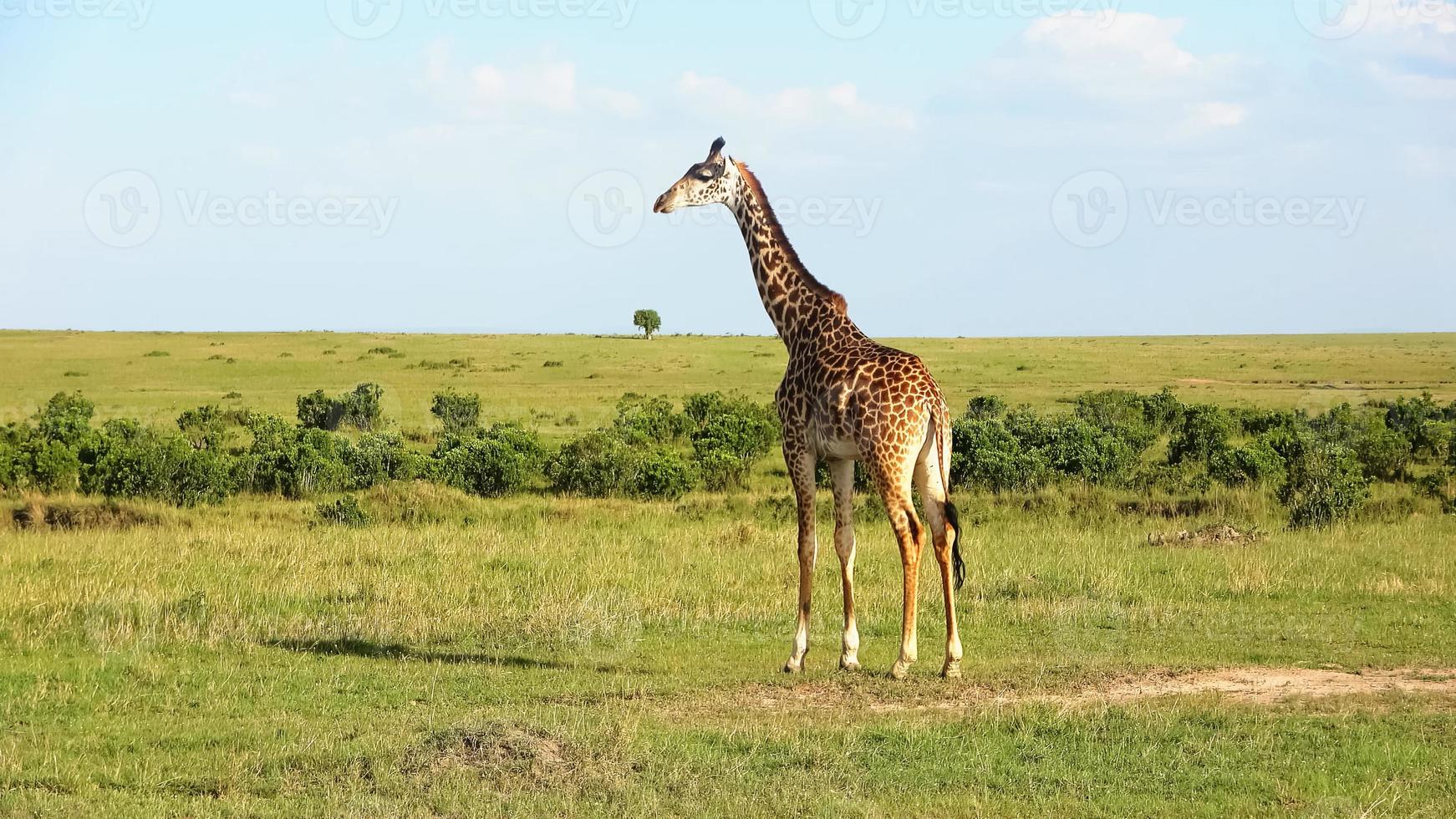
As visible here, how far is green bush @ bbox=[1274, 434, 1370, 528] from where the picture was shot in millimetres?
20328

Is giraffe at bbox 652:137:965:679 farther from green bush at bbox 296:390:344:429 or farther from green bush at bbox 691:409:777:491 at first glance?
green bush at bbox 296:390:344:429

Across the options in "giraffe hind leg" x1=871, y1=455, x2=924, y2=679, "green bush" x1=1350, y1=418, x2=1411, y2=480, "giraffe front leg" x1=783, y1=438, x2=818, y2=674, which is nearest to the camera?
"giraffe hind leg" x1=871, y1=455, x2=924, y2=679

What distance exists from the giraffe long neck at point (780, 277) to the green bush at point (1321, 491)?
10.8 metres

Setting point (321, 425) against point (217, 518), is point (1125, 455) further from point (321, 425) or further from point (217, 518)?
point (321, 425)

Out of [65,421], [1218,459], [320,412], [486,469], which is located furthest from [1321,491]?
[320,412]

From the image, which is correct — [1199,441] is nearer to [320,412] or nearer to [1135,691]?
[1135,691]

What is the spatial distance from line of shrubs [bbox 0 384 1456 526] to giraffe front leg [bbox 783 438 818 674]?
36.7 ft

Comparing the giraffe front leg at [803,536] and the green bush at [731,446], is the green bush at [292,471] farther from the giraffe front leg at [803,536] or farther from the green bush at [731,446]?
the giraffe front leg at [803,536]

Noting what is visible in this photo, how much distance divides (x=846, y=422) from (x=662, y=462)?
13.9m

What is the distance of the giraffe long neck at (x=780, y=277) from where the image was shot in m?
12.1

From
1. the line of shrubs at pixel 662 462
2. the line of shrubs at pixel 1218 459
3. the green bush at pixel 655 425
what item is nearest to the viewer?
the line of shrubs at pixel 1218 459

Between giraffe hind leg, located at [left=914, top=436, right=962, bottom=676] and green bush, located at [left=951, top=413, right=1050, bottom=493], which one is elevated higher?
giraffe hind leg, located at [left=914, top=436, right=962, bottom=676]

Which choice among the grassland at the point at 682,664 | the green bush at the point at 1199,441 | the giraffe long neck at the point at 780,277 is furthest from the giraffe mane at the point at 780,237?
the green bush at the point at 1199,441

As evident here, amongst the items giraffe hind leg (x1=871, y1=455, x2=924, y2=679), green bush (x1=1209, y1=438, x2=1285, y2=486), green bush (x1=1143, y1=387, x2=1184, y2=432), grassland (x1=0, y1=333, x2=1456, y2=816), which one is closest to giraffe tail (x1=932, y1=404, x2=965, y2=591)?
giraffe hind leg (x1=871, y1=455, x2=924, y2=679)
